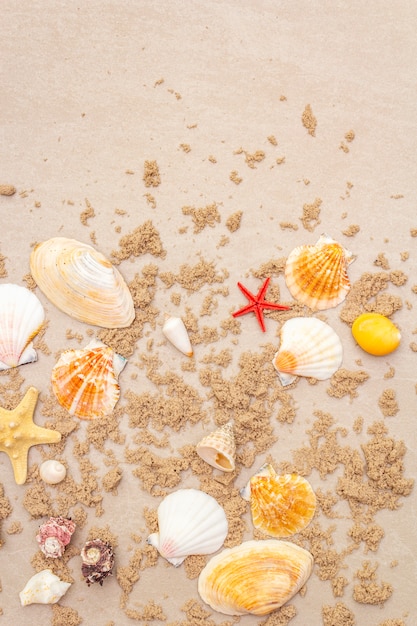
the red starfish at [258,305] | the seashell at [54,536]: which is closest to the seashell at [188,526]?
the seashell at [54,536]

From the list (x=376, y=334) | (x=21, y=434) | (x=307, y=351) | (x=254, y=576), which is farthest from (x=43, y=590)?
(x=376, y=334)

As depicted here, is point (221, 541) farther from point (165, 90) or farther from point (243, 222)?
point (165, 90)

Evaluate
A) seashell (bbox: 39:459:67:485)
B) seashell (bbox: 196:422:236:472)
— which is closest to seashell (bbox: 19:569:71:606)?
seashell (bbox: 39:459:67:485)

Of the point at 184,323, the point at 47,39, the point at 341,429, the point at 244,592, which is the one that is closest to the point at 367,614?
the point at 244,592

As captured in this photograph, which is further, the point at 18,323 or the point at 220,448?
the point at 18,323

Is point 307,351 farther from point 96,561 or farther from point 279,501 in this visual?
point 96,561

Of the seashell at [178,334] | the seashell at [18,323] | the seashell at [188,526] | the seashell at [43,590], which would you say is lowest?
the seashell at [43,590]

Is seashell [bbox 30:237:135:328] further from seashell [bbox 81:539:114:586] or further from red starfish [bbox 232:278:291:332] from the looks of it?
seashell [bbox 81:539:114:586]

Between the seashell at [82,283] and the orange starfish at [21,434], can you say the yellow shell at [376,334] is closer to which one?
the seashell at [82,283]
